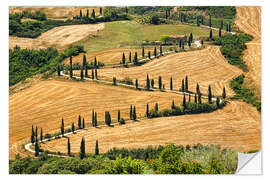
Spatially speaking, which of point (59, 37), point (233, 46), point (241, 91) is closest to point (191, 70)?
point (233, 46)

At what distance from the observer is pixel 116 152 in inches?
703

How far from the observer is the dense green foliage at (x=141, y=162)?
1667cm

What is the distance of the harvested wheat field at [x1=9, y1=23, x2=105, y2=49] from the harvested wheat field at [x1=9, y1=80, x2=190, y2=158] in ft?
5.26

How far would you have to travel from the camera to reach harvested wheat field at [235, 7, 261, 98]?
1814 centimetres

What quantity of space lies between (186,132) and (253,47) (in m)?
3.84

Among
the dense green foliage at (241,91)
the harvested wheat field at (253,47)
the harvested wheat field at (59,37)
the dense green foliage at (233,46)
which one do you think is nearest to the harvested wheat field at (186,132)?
the dense green foliage at (241,91)

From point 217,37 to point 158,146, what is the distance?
4.60m

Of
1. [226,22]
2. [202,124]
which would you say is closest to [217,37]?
[226,22]

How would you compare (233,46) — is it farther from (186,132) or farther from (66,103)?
(66,103)

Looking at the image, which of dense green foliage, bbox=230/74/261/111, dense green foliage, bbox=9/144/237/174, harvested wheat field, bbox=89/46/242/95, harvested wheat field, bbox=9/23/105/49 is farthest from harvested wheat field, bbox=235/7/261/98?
harvested wheat field, bbox=9/23/105/49

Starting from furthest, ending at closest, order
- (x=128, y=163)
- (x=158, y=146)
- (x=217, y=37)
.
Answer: (x=217, y=37) → (x=158, y=146) → (x=128, y=163)

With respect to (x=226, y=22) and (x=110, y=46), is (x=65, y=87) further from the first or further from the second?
(x=226, y=22)

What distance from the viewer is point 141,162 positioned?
17.3 meters

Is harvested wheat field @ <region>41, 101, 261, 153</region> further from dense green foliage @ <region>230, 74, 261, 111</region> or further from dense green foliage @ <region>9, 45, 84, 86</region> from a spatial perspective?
dense green foliage @ <region>9, 45, 84, 86</region>
